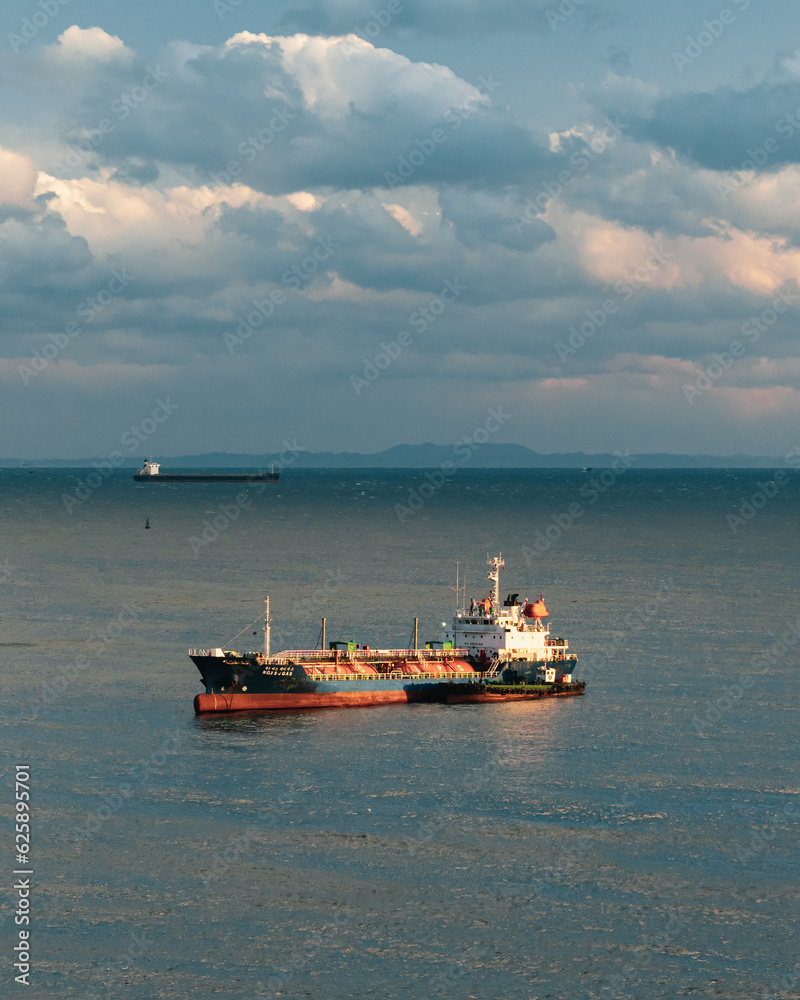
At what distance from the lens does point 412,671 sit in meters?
111

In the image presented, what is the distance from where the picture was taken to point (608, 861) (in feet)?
209

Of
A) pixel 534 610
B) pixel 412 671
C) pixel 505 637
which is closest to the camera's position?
pixel 412 671

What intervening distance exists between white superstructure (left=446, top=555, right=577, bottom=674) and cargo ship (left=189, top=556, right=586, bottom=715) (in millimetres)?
94

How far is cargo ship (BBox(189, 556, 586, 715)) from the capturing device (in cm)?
10338

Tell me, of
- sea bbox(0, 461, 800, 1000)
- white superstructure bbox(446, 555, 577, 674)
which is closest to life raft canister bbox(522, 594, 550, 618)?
white superstructure bbox(446, 555, 577, 674)

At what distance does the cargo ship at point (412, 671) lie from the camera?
103m

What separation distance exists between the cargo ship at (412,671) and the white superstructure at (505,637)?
9 cm

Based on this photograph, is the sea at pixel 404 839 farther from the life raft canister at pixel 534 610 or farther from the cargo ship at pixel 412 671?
the life raft canister at pixel 534 610

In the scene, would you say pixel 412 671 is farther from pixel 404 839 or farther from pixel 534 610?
pixel 404 839

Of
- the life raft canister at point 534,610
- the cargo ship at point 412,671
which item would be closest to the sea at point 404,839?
the cargo ship at point 412,671

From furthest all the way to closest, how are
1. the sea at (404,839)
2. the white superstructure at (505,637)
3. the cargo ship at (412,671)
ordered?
the white superstructure at (505,637) < the cargo ship at (412,671) < the sea at (404,839)

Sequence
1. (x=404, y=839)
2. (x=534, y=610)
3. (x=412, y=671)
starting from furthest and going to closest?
1. (x=534, y=610)
2. (x=412, y=671)
3. (x=404, y=839)

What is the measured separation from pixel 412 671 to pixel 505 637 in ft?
37.7

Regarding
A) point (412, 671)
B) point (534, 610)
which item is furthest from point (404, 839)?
point (534, 610)
